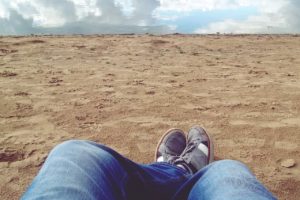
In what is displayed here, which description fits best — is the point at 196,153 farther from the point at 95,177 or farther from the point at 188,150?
the point at 95,177

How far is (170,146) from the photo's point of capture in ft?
7.40

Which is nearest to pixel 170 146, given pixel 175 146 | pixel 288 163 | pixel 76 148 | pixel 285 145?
pixel 175 146

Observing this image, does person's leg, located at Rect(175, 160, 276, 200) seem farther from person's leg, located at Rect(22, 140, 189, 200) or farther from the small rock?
the small rock

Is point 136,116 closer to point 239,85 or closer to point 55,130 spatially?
point 55,130

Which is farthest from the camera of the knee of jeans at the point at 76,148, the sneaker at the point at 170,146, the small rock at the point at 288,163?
the small rock at the point at 288,163

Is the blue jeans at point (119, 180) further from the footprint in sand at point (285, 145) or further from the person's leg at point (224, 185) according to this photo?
the footprint in sand at point (285, 145)

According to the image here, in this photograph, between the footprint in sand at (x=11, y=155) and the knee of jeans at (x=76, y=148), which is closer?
the knee of jeans at (x=76, y=148)

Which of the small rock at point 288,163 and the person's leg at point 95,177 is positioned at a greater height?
the person's leg at point 95,177

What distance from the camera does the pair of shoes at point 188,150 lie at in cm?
189

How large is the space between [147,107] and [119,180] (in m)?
2.32

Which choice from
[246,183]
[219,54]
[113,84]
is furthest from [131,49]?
[246,183]

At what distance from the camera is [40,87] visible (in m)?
4.28

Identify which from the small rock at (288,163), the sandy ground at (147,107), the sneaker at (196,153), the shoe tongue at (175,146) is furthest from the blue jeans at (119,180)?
the small rock at (288,163)

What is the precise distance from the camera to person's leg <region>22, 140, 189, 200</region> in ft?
3.18
